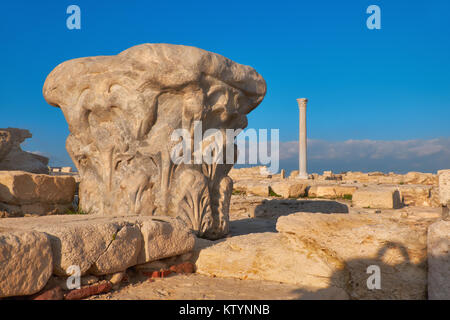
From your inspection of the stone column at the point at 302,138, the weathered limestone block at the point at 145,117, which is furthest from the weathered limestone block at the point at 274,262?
the stone column at the point at 302,138

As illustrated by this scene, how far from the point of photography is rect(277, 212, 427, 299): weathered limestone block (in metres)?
2.78

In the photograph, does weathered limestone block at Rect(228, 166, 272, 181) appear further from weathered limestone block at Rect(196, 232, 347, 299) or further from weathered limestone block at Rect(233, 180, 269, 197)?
weathered limestone block at Rect(196, 232, 347, 299)

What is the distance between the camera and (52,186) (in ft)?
14.7

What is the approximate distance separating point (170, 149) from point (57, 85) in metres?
1.90

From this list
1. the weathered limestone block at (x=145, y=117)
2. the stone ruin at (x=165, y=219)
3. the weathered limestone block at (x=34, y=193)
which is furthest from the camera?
the weathered limestone block at (x=145, y=117)

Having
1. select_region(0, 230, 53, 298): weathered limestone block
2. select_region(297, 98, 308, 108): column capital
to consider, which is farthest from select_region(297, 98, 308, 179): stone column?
select_region(0, 230, 53, 298): weathered limestone block

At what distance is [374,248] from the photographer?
115 inches

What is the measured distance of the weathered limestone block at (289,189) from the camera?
463 inches

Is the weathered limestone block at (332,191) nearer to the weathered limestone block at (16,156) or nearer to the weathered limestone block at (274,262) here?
the weathered limestone block at (16,156)

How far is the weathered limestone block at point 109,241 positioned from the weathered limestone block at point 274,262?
31 cm

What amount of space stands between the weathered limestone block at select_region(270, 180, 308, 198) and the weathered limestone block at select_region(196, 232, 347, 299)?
8.21 m

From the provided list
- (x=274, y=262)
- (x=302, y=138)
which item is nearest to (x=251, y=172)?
(x=302, y=138)

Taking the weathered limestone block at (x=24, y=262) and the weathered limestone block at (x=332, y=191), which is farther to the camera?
the weathered limestone block at (x=332, y=191)

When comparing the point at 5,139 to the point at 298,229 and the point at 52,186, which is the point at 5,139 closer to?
the point at 52,186
